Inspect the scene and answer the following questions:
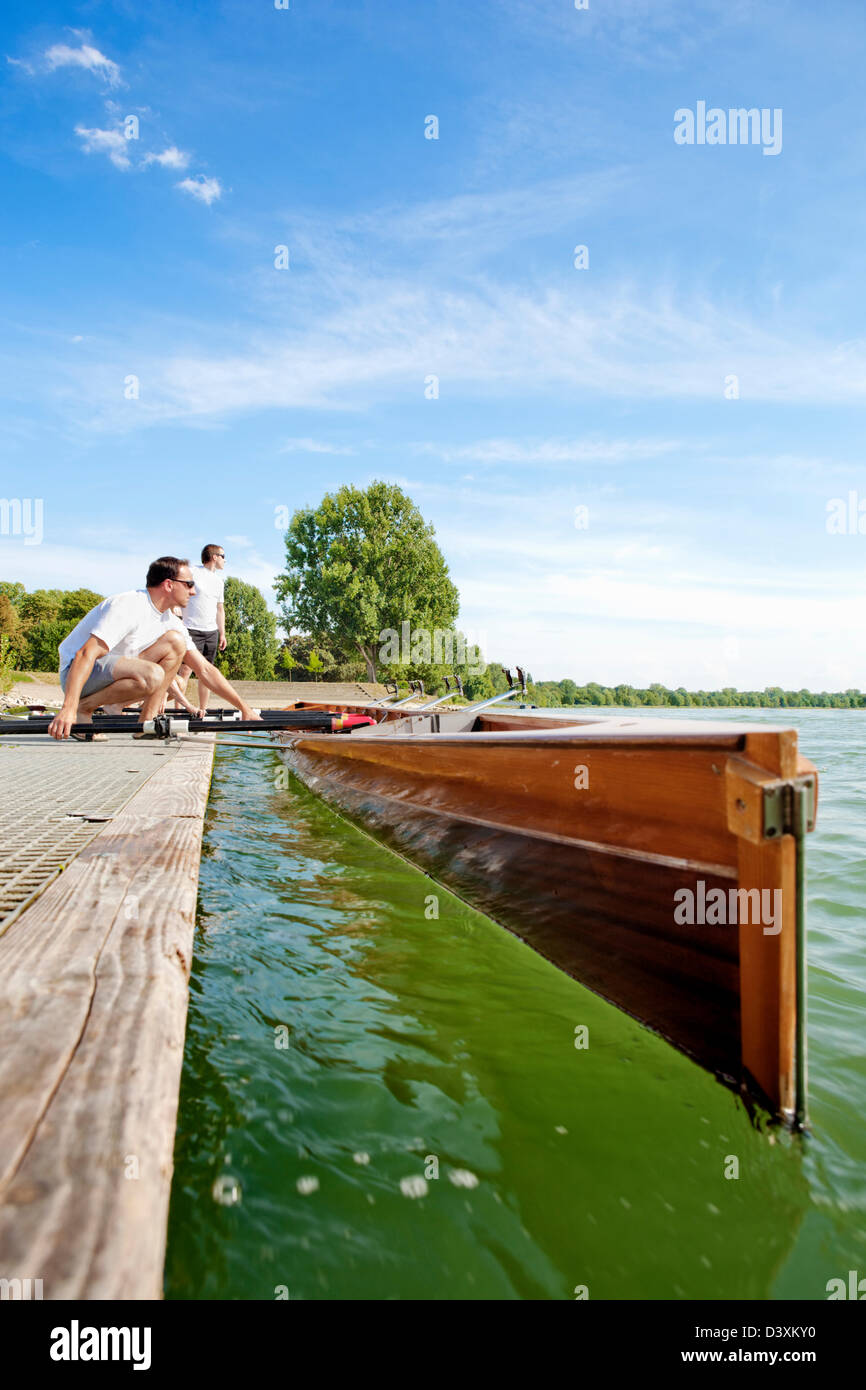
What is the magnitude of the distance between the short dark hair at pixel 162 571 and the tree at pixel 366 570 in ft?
130

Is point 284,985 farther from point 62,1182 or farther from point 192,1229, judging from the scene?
point 62,1182

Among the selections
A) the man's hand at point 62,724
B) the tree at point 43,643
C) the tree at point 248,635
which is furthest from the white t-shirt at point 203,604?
the tree at point 248,635

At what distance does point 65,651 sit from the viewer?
18.0ft

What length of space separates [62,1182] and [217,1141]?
83cm

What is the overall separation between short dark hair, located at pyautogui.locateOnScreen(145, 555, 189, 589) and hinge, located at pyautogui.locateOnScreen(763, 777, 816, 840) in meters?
4.98

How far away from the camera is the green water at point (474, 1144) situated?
1.44 metres

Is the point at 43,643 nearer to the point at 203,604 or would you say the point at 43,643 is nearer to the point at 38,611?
the point at 38,611

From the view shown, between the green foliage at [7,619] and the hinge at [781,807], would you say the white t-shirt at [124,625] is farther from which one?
the green foliage at [7,619]

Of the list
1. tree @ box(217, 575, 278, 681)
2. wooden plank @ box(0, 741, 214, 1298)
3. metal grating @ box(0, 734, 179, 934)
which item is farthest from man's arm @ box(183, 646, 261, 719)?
tree @ box(217, 575, 278, 681)

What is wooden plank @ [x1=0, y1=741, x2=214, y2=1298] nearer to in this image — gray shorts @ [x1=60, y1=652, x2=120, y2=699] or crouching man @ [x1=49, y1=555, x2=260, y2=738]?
crouching man @ [x1=49, y1=555, x2=260, y2=738]

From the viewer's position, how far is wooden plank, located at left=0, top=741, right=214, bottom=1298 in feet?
3.10

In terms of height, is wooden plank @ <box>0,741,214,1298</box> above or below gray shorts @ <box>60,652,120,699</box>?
below

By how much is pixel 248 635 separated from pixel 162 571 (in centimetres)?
5626
